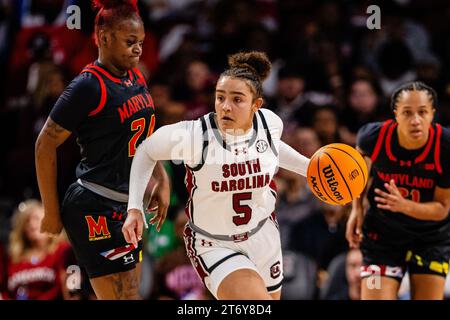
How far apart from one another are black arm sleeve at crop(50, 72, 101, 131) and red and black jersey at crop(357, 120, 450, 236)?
5.96 feet

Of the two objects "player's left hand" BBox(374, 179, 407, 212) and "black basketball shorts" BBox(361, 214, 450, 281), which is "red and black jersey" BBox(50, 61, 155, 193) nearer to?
"player's left hand" BBox(374, 179, 407, 212)

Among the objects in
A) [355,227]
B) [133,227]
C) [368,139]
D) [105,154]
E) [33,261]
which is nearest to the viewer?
[133,227]

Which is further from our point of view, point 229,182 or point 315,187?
point 315,187

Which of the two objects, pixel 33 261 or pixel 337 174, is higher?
Answer: pixel 337 174

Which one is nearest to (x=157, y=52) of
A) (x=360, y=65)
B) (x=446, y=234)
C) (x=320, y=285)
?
(x=360, y=65)

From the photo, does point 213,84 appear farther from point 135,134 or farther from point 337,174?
point 337,174

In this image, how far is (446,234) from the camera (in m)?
5.30

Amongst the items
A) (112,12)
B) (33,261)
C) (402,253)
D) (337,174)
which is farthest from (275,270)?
(33,261)

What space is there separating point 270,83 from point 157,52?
128 centimetres

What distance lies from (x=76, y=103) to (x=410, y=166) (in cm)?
213

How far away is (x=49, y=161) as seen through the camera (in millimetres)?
4434

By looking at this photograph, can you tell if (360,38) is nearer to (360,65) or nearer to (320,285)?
(360,65)

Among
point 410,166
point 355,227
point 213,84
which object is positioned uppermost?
point 213,84

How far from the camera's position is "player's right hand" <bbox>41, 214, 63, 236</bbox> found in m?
4.53
